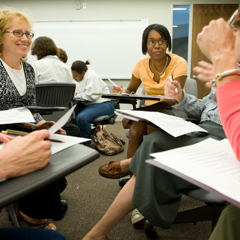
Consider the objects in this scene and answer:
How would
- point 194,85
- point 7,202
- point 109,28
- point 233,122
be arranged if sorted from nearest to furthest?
1. point 7,202
2. point 233,122
3. point 194,85
4. point 109,28

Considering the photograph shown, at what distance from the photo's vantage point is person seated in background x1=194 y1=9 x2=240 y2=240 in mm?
425

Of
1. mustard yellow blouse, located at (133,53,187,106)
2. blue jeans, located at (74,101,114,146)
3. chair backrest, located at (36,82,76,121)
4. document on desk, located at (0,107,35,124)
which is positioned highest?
mustard yellow blouse, located at (133,53,187,106)

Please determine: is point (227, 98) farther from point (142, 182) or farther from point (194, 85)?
point (194, 85)

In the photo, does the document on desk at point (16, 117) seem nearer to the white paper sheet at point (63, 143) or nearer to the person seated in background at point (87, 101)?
the white paper sheet at point (63, 143)

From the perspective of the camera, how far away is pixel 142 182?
0.82 meters

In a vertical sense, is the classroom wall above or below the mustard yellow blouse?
above

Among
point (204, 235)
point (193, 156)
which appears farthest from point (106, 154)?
point (193, 156)

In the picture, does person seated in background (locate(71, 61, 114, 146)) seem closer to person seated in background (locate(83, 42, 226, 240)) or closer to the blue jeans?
the blue jeans

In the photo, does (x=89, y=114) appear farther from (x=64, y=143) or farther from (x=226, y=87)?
(x=226, y=87)

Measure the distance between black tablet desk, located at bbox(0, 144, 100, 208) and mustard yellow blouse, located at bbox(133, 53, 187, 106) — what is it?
1.28m

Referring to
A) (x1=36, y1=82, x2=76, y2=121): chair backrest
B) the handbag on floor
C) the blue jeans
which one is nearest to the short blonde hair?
(x1=36, y1=82, x2=76, y2=121): chair backrest

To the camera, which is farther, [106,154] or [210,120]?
[106,154]

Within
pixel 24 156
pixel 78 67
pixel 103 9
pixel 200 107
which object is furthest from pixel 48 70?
pixel 103 9

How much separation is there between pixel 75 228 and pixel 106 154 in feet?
4.40
